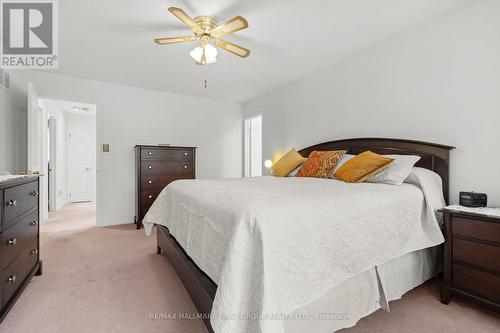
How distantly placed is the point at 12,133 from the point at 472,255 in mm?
5059

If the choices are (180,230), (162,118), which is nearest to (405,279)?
(180,230)

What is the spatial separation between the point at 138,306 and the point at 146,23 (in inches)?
97.6

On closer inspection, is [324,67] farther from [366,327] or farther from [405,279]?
[366,327]

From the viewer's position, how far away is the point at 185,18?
1.87 m

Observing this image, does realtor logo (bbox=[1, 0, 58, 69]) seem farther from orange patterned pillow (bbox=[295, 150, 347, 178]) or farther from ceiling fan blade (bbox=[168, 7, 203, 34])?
orange patterned pillow (bbox=[295, 150, 347, 178])

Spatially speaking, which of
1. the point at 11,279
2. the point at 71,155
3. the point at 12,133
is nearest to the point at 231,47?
the point at 11,279

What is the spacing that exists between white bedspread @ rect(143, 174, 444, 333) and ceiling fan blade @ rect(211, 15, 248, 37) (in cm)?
137

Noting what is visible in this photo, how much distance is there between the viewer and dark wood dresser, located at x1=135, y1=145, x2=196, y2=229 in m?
3.68

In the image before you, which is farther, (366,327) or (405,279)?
(405,279)

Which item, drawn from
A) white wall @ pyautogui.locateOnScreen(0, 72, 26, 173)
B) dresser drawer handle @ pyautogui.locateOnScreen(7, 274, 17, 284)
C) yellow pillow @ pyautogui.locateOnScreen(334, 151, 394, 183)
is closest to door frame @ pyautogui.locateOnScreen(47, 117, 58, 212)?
white wall @ pyautogui.locateOnScreen(0, 72, 26, 173)

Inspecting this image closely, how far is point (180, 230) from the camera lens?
1.86 m

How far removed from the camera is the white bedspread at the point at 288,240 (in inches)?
39.9

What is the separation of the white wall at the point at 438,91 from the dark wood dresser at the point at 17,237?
332cm

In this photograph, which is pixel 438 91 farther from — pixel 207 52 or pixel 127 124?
pixel 127 124
